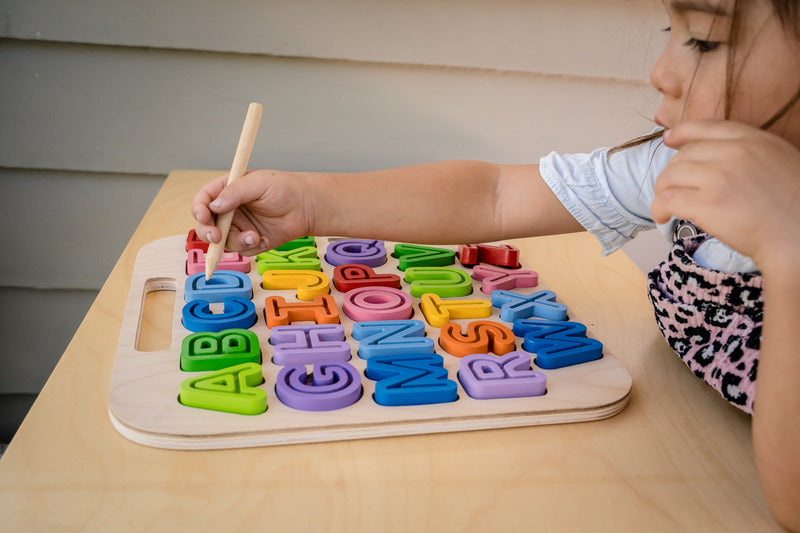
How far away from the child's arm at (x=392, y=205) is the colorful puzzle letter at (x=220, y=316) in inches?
2.3

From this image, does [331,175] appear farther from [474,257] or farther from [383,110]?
[383,110]

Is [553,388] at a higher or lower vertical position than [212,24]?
lower

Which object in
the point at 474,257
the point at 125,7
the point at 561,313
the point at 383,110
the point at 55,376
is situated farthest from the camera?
the point at 383,110

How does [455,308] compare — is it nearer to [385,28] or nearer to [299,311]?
[299,311]

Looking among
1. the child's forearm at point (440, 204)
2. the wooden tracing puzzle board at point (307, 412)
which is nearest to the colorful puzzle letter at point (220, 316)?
the wooden tracing puzzle board at point (307, 412)

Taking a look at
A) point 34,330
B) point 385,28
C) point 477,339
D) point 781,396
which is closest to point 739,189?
point 781,396

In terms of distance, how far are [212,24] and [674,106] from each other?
2.26 feet

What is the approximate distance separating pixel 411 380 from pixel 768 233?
0.25 meters

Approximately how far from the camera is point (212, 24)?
991mm

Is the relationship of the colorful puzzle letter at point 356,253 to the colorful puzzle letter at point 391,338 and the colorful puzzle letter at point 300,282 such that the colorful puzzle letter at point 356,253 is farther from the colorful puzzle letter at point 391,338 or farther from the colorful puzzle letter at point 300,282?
the colorful puzzle letter at point 391,338

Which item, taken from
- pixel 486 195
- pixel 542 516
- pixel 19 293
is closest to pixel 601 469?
pixel 542 516

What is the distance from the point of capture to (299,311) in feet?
2.02

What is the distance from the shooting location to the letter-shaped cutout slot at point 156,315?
1.95 feet

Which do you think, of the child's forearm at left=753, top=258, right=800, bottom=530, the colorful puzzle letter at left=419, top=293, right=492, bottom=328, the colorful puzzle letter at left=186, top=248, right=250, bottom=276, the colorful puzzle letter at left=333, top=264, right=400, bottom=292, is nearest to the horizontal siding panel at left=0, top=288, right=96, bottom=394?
the colorful puzzle letter at left=186, top=248, right=250, bottom=276
